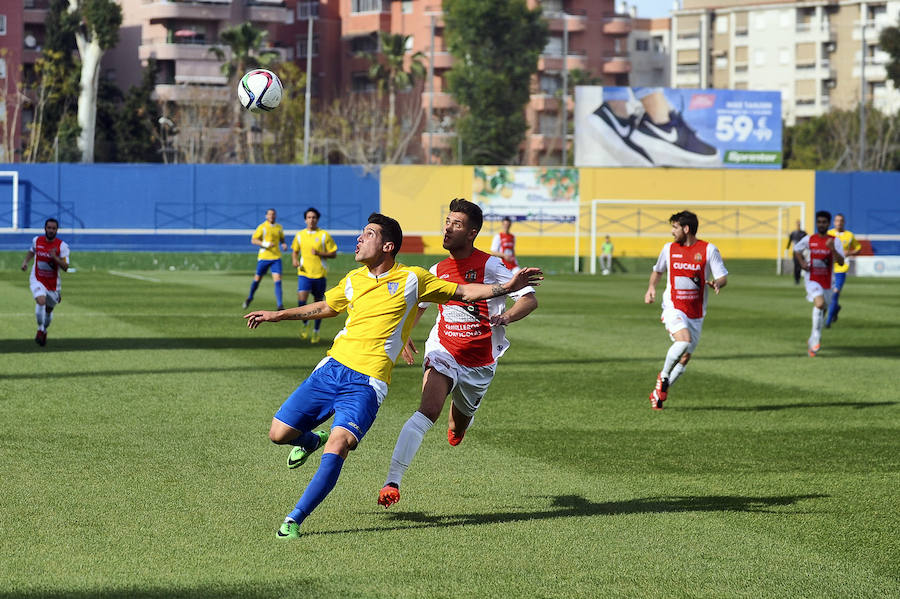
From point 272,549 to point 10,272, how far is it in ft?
127

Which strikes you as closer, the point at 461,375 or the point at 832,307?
the point at 461,375

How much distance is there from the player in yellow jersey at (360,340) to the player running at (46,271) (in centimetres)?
1146

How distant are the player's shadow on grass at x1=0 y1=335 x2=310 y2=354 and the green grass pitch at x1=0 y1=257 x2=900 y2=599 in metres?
0.14

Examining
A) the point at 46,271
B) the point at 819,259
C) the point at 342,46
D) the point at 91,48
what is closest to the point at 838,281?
the point at 819,259

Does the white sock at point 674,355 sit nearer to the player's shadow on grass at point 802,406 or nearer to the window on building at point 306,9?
the player's shadow on grass at point 802,406

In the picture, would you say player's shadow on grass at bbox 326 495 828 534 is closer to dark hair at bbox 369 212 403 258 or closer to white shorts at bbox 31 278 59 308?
dark hair at bbox 369 212 403 258

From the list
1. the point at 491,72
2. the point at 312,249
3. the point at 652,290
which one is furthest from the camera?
the point at 491,72

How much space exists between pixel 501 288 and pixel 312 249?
13.2m

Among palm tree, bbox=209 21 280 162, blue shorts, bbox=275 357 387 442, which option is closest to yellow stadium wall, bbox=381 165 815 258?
palm tree, bbox=209 21 280 162

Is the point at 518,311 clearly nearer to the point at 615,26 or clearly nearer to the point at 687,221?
the point at 687,221

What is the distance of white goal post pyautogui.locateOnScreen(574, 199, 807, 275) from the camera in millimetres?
54438

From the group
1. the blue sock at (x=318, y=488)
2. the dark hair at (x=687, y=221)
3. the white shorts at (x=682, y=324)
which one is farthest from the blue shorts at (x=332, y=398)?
the dark hair at (x=687, y=221)

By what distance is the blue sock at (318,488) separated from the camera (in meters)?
6.79

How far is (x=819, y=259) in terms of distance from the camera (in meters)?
19.7
